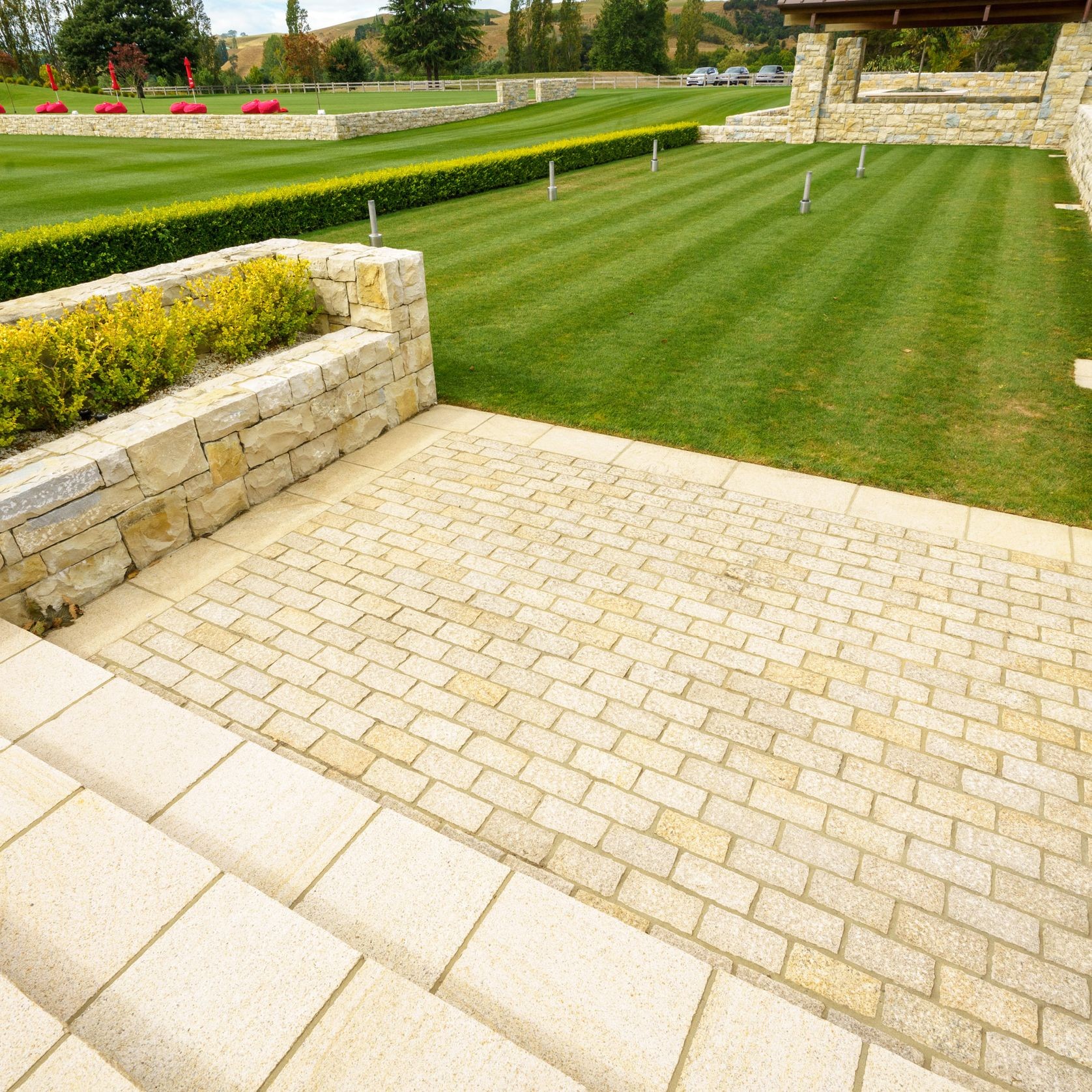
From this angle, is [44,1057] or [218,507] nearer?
[44,1057]

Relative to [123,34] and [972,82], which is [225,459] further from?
[123,34]

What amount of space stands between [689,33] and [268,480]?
8267 centimetres

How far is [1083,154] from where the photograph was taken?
17.4 m

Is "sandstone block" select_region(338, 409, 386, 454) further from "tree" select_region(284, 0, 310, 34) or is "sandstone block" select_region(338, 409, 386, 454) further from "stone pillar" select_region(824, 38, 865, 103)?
"tree" select_region(284, 0, 310, 34)

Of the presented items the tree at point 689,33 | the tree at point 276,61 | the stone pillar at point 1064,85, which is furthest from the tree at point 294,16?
the stone pillar at point 1064,85

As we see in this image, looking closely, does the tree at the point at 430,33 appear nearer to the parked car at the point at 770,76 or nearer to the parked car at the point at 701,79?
the parked car at the point at 701,79

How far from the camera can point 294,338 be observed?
7836 mm

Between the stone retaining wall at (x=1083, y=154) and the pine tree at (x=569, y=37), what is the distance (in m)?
63.4

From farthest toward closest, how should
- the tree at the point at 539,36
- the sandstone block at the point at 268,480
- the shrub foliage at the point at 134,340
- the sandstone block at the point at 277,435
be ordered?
1. the tree at the point at 539,36
2. the sandstone block at the point at 268,480
3. the sandstone block at the point at 277,435
4. the shrub foliage at the point at 134,340

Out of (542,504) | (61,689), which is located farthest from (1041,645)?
(61,689)

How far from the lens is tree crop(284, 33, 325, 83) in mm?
66000

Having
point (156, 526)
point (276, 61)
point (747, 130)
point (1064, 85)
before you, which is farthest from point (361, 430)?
point (276, 61)

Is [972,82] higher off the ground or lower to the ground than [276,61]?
lower

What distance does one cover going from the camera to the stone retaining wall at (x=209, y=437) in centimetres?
497
